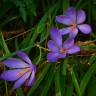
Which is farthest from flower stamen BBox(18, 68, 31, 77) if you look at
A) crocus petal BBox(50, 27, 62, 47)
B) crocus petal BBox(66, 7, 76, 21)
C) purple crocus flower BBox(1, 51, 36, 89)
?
crocus petal BBox(66, 7, 76, 21)

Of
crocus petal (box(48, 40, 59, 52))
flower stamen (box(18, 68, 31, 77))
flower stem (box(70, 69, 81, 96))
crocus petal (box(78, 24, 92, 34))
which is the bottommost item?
flower stem (box(70, 69, 81, 96))

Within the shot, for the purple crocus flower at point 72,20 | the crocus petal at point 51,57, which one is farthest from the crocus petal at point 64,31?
the crocus petal at point 51,57

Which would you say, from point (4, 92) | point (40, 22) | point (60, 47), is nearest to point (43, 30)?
point (40, 22)

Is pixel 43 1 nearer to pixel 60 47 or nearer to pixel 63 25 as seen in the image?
pixel 63 25

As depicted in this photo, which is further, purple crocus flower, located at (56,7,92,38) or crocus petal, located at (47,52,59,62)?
purple crocus flower, located at (56,7,92,38)

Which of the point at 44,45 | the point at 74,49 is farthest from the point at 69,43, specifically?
the point at 44,45

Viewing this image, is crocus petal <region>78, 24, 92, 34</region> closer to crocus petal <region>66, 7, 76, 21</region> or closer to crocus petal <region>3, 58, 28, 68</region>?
crocus petal <region>66, 7, 76, 21</region>

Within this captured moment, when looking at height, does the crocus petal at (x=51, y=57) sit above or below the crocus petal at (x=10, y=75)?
above

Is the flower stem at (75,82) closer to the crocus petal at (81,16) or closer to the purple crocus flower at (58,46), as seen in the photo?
the purple crocus flower at (58,46)
